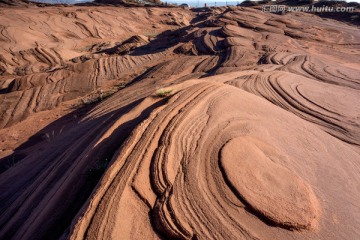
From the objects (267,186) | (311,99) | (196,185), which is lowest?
(311,99)

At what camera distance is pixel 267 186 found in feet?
11.4

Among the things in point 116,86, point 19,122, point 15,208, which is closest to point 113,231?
point 15,208

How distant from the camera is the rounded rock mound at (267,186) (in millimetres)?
3156

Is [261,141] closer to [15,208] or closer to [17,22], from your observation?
[15,208]

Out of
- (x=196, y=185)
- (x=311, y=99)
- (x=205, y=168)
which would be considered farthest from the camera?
(x=311, y=99)

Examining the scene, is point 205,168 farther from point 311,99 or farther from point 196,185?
point 311,99

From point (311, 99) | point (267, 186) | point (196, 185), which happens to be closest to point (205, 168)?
point (196, 185)

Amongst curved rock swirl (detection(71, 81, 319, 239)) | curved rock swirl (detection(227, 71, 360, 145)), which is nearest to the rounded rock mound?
curved rock swirl (detection(71, 81, 319, 239))

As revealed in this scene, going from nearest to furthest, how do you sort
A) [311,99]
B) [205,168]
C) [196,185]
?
[196,185]
[205,168]
[311,99]

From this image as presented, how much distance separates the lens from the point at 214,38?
56.5ft

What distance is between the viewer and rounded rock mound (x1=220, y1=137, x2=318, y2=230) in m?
3.16

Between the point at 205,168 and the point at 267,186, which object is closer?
the point at 267,186

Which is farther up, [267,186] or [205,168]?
[205,168]

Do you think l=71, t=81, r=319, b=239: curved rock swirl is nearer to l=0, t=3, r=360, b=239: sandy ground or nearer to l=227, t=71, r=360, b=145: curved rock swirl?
l=0, t=3, r=360, b=239: sandy ground
